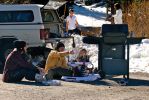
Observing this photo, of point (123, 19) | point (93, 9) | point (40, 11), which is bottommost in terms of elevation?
point (93, 9)

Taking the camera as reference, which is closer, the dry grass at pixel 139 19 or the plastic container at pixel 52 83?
the plastic container at pixel 52 83

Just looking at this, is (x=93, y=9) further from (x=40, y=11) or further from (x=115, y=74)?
(x=115, y=74)

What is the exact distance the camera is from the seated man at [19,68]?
47.6ft

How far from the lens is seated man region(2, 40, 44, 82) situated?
47.6 ft

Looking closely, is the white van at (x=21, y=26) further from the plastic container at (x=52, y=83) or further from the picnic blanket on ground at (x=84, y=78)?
the plastic container at (x=52, y=83)

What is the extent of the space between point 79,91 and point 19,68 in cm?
249

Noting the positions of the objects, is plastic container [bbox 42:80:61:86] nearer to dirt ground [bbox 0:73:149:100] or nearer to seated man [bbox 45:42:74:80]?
dirt ground [bbox 0:73:149:100]

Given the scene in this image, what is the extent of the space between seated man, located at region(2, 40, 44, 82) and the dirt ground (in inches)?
8.1

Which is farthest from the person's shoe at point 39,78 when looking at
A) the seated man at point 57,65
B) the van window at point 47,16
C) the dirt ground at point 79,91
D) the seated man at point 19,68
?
the van window at point 47,16

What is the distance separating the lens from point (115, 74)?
1544cm

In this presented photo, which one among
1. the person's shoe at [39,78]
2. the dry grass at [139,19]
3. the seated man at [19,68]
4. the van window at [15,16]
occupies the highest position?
the van window at [15,16]

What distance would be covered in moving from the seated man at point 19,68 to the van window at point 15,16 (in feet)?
14.1

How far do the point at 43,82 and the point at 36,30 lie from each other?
4.79 metres

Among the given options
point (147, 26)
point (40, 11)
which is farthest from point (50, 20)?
point (147, 26)
